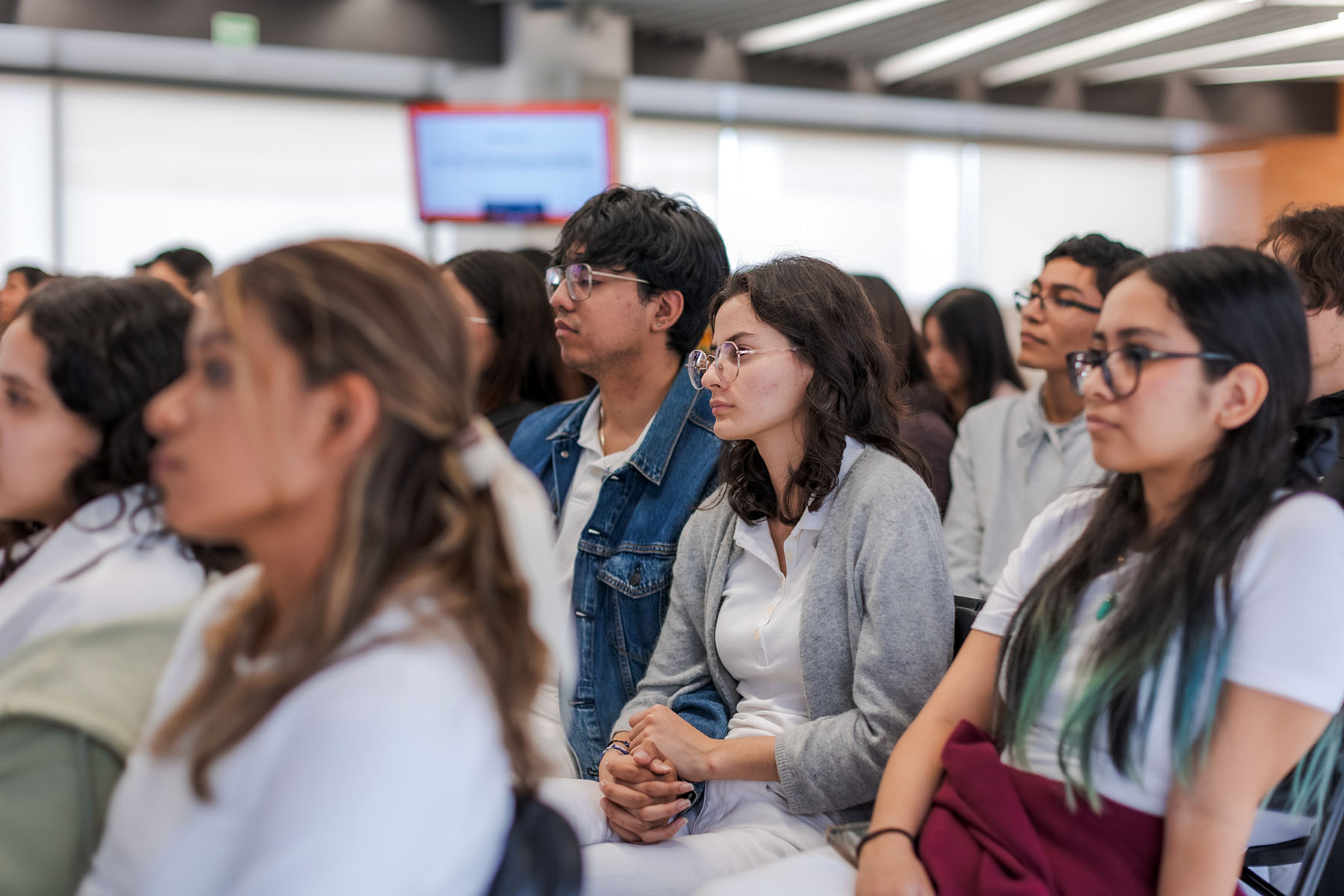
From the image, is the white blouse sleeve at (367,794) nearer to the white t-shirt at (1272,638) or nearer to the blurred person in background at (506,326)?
the white t-shirt at (1272,638)

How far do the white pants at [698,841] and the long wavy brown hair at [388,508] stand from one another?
0.69m

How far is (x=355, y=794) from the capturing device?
3.09ft

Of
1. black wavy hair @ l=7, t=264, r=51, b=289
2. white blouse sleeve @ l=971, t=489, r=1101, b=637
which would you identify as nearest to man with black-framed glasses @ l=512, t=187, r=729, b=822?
white blouse sleeve @ l=971, t=489, r=1101, b=637

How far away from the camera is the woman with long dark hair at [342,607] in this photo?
37.6 inches

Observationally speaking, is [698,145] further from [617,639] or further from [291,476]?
[291,476]

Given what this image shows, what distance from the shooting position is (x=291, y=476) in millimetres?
1052

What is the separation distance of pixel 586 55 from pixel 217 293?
671 cm

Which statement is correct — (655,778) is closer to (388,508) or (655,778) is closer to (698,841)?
(698,841)

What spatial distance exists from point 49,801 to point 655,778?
90 cm

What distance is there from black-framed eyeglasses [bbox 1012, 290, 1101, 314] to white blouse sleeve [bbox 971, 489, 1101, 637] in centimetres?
148

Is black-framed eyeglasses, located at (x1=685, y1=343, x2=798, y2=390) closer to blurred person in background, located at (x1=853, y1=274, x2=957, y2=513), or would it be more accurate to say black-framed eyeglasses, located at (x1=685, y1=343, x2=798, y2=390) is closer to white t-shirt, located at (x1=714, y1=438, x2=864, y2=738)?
white t-shirt, located at (x1=714, y1=438, x2=864, y2=738)

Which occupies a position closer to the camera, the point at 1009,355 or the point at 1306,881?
the point at 1306,881

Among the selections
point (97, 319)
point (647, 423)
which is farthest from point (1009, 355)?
point (97, 319)

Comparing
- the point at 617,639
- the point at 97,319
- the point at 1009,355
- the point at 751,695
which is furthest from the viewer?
the point at 1009,355
